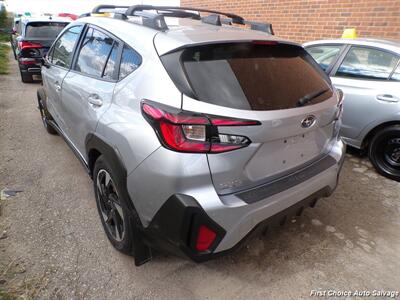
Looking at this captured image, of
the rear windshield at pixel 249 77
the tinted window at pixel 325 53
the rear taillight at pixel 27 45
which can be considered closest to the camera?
the rear windshield at pixel 249 77

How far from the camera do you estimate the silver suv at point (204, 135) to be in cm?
170

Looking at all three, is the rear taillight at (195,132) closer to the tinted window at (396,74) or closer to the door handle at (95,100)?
the door handle at (95,100)

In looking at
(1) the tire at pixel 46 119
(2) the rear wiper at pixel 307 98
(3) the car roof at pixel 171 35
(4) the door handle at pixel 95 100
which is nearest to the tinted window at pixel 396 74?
(2) the rear wiper at pixel 307 98

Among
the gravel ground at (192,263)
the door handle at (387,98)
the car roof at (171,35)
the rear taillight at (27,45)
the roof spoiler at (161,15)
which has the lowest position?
the gravel ground at (192,263)

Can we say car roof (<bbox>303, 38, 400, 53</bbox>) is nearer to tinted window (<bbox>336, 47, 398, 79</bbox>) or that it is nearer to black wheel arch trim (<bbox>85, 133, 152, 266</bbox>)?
tinted window (<bbox>336, 47, 398, 79</bbox>)

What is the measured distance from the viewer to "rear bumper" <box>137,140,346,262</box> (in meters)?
1.71

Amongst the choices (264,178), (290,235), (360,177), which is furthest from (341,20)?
(264,178)

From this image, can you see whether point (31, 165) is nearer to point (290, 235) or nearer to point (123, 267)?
point (123, 267)

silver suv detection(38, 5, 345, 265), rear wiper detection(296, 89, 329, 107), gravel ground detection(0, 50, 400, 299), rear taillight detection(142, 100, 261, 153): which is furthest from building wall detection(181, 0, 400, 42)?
rear taillight detection(142, 100, 261, 153)

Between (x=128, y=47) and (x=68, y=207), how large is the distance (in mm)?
1691

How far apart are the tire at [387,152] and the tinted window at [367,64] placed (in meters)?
0.65

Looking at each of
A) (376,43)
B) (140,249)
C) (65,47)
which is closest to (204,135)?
(140,249)

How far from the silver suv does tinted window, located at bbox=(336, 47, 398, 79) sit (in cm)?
169

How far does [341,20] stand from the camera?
5926 millimetres
